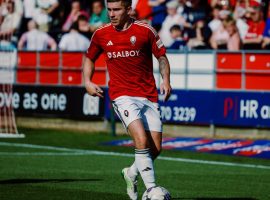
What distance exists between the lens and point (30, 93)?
24875mm

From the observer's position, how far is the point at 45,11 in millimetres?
26891

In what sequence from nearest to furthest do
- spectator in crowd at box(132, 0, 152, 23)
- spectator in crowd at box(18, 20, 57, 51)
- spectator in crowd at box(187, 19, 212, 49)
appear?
spectator in crowd at box(187, 19, 212, 49)
spectator in crowd at box(132, 0, 152, 23)
spectator in crowd at box(18, 20, 57, 51)

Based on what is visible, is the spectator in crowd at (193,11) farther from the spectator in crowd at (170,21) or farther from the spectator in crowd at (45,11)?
the spectator in crowd at (45,11)

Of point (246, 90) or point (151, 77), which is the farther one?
point (246, 90)

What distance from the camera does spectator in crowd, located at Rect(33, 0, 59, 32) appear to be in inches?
1050

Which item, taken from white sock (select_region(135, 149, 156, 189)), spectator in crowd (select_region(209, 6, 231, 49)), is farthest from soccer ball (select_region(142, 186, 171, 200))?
spectator in crowd (select_region(209, 6, 231, 49))

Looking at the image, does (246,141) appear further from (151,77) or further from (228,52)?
(151,77)

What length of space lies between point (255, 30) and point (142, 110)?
34.9 ft

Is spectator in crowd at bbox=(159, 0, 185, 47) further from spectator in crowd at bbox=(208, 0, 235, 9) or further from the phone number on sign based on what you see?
the phone number on sign

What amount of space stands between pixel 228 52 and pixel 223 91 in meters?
0.84

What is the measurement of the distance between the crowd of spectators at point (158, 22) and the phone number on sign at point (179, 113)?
1.43m

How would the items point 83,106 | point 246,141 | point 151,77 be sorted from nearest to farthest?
point 151,77, point 246,141, point 83,106

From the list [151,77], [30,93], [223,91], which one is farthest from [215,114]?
[151,77]

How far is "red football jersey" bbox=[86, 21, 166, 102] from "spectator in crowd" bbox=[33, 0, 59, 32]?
1556cm
